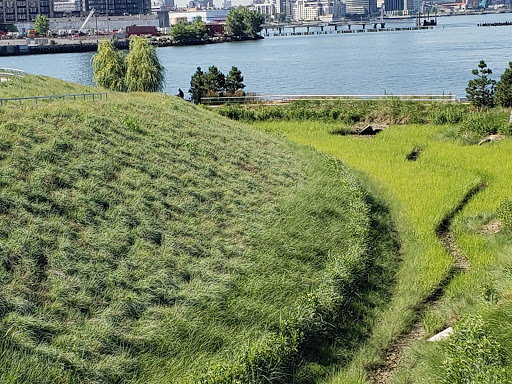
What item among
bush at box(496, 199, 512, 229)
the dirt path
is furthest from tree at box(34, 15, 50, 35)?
bush at box(496, 199, 512, 229)

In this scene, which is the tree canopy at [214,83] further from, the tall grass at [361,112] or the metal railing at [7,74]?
the metal railing at [7,74]

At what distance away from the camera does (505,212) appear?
1702 centimetres

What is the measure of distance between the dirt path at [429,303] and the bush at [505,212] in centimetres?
135

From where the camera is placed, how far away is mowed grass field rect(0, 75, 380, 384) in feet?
33.5

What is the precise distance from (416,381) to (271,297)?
10.9 feet

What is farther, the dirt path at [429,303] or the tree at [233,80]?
the tree at [233,80]

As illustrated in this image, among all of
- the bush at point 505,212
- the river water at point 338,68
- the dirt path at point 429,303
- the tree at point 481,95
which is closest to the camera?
the dirt path at point 429,303

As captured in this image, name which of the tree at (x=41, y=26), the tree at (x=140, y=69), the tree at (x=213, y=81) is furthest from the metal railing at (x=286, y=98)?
the tree at (x=41, y=26)

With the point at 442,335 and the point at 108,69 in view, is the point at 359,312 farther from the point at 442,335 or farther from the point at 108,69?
the point at 108,69

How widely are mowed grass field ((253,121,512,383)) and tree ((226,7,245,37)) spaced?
145649 millimetres

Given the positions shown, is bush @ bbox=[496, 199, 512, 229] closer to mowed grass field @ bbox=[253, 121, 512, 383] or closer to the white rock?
mowed grass field @ bbox=[253, 121, 512, 383]

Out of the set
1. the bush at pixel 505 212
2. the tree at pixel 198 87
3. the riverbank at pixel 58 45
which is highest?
the riverbank at pixel 58 45

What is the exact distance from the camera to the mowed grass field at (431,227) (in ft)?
37.7

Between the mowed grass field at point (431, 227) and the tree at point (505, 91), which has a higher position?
the tree at point (505, 91)
